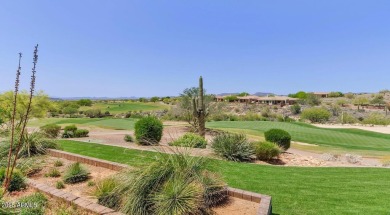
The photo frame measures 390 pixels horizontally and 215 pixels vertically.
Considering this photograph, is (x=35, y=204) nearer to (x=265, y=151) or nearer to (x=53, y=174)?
(x=53, y=174)

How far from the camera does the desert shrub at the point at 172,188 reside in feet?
12.8

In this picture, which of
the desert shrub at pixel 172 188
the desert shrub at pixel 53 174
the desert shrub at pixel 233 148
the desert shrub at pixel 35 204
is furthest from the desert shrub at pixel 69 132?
the desert shrub at pixel 172 188

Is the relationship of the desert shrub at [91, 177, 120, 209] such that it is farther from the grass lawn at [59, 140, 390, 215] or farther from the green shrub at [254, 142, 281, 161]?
the green shrub at [254, 142, 281, 161]

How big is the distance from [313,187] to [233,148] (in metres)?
3.79

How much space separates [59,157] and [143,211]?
5.61 meters

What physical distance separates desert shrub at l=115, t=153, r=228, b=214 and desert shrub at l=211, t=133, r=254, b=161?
4688 millimetres

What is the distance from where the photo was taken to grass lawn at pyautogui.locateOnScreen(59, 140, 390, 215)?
4910 mm

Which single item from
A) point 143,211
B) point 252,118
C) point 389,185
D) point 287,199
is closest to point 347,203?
point 287,199

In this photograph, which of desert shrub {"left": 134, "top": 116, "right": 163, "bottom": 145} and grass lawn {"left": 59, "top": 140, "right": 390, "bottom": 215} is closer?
grass lawn {"left": 59, "top": 140, "right": 390, "bottom": 215}

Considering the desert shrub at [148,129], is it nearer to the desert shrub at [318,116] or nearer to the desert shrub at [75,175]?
the desert shrub at [75,175]

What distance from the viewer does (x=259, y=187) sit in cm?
603

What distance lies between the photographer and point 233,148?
31.7ft

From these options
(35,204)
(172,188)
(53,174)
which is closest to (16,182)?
(53,174)

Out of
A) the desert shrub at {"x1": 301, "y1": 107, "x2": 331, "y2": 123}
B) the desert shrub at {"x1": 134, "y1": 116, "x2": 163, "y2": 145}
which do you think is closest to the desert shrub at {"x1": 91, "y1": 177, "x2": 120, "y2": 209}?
the desert shrub at {"x1": 134, "y1": 116, "x2": 163, "y2": 145}
